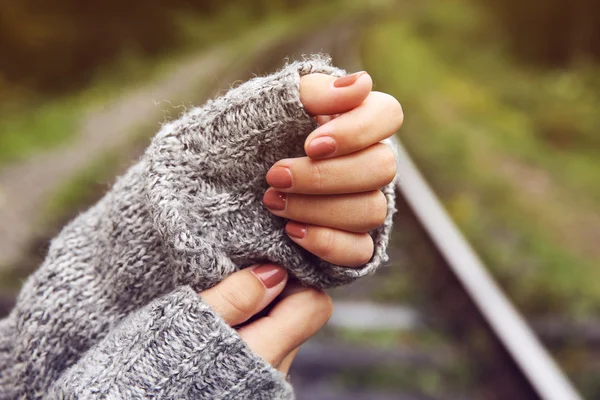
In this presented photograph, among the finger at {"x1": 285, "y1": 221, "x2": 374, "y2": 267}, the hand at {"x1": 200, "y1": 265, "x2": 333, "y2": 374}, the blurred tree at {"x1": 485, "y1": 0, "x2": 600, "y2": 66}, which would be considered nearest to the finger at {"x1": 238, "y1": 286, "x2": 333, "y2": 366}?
the hand at {"x1": 200, "y1": 265, "x2": 333, "y2": 374}

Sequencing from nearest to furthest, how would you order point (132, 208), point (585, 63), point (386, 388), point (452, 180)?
point (132, 208) < point (386, 388) < point (452, 180) < point (585, 63)

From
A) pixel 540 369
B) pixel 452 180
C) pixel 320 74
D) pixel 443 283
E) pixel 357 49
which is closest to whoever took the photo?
pixel 320 74

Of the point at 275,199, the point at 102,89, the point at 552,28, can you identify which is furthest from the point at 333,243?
the point at 552,28

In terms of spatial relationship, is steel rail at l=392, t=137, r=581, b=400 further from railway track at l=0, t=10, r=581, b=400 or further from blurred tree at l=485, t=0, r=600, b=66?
blurred tree at l=485, t=0, r=600, b=66

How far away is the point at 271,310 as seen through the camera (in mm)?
1054

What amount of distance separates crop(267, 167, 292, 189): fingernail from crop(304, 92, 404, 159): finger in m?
0.07

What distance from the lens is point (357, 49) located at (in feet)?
23.1

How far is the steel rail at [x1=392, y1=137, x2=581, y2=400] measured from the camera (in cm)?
191

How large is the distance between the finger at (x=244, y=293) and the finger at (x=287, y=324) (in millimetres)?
35

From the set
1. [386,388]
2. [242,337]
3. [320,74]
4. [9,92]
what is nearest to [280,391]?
[242,337]

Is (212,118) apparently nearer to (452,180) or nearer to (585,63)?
(452,180)

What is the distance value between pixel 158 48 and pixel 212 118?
14.6 feet

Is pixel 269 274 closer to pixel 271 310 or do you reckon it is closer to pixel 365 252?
pixel 271 310

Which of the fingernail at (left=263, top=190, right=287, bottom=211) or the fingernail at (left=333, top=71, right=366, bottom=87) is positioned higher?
the fingernail at (left=333, top=71, right=366, bottom=87)
